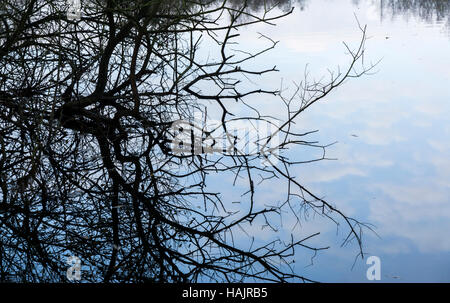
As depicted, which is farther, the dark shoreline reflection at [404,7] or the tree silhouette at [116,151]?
the dark shoreline reflection at [404,7]

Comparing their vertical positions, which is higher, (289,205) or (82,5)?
(82,5)

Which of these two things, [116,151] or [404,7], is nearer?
[116,151]

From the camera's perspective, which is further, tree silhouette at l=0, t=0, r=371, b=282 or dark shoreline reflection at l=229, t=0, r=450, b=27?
dark shoreline reflection at l=229, t=0, r=450, b=27

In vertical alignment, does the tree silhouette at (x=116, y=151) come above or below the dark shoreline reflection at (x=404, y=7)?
below

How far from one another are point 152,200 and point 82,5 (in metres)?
1.59

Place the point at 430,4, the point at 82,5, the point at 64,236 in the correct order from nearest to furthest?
1. the point at 64,236
2. the point at 82,5
3. the point at 430,4

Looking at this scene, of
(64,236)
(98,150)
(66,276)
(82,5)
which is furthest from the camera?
(82,5)

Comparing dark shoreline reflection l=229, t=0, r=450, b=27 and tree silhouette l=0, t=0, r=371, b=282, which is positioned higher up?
dark shoreline reflection l=229, t=0, r=450, b=27

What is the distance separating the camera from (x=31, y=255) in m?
2.39

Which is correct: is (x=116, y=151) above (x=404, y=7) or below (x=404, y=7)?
below

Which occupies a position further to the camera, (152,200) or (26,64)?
(26,64)

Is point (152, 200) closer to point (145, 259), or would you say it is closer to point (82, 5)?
point (145, 259)
